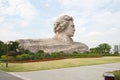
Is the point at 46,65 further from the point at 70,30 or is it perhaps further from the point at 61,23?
the point at 70,30

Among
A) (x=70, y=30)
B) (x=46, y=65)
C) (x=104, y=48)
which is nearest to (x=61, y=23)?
(x=70, y=30)

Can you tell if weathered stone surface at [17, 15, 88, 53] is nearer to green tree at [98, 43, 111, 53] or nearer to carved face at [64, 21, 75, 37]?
carved face at [64, 21, 75, 37]

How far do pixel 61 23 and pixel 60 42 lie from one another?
505 centimetres

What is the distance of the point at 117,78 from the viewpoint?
8.65 metres

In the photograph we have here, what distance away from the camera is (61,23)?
223 feet

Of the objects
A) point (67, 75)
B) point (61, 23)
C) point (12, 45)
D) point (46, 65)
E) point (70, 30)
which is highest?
point (61, 23)

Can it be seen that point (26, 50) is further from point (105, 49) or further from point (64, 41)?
point (105, 49)

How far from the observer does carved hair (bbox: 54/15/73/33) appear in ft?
222

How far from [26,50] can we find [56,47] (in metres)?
8.27

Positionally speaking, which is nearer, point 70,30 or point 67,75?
point 67,75

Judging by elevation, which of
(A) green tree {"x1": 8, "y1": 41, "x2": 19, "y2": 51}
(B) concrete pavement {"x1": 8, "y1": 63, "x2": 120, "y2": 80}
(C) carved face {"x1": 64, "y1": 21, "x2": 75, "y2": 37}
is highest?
(C) carved face {"x1": 64, "y1": 21, "x2": 75, "y2": 37}

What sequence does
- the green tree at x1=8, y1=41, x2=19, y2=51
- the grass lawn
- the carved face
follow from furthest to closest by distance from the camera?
1. the carved face
2. the green tree at x1=8, y1=41, x2=19, y2=51
3. the grass lawn

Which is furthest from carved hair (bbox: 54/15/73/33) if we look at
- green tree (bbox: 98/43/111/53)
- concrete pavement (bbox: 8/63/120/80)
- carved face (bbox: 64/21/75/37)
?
concrete pavement (bbox: 8/63/120/80)

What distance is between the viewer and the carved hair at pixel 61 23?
67.8 metres
